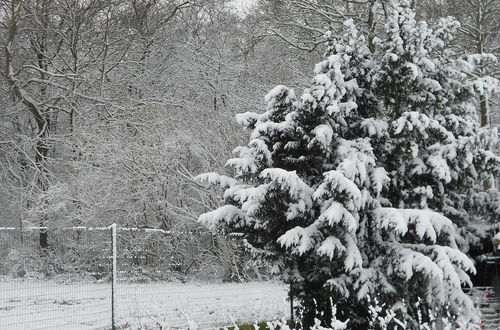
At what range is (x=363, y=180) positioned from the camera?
6.63m

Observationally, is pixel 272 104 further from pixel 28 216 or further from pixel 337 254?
pixel 28 216

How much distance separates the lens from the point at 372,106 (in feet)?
26.1

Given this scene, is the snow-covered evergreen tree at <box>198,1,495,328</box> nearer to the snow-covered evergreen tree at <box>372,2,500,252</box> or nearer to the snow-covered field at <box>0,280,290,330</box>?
the snow-covered evergreen tree at <box>372,2,500,252</box>

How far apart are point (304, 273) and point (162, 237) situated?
7337mm

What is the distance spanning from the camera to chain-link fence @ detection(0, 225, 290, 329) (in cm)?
795

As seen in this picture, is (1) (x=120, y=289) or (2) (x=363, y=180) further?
(1) (x=120, y=289)

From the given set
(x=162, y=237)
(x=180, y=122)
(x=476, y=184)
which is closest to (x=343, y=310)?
Answer: (x=476, y=184)

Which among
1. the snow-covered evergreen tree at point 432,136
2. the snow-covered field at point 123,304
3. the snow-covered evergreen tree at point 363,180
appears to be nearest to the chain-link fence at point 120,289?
the snow-covered field at point 123,304

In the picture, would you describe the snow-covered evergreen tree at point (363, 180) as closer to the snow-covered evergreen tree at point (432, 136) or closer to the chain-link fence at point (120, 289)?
the snow-covered evergreen tree at point (432, 136)

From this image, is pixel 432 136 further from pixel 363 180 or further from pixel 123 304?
pixel 123 304

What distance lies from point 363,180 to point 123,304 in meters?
4.06

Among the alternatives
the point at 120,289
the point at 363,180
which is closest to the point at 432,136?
the point at 363,180

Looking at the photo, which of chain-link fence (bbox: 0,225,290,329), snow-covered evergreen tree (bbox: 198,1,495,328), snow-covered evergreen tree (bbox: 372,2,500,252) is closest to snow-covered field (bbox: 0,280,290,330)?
chain-link fence (bbox: 0,225,290,329)

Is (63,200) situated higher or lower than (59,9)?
lower
